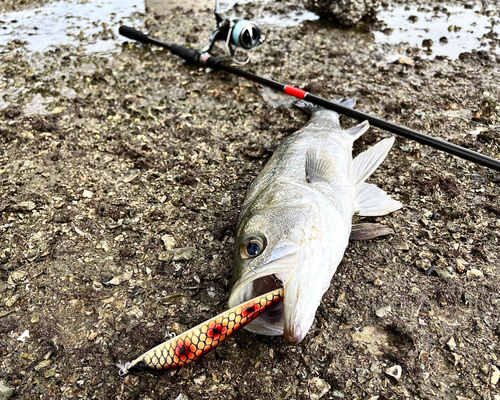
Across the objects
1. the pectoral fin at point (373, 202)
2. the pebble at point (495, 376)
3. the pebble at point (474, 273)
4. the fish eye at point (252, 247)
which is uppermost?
the fish eye at point (252, 247)

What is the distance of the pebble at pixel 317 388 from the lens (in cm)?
234

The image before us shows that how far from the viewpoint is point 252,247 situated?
244 cm

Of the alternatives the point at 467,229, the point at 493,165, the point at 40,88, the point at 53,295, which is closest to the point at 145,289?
the point at 53,295

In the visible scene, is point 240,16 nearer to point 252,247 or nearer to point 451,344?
point 252,247

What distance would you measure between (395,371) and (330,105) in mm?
2689

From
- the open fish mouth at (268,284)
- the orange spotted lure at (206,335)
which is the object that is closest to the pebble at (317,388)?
the open fish mouth at (268,284)

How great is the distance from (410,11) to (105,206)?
260 inches

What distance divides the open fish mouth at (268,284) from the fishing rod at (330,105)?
1994mm

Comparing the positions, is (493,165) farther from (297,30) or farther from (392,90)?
(297,30)

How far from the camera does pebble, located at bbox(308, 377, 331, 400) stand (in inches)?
92.0

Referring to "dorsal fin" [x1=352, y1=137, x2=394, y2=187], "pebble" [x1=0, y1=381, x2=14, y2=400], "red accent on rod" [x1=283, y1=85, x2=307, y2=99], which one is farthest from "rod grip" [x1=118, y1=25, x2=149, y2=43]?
"pebble" [x1=0, y1=381, x2=14, y2=400]

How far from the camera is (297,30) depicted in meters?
6.70

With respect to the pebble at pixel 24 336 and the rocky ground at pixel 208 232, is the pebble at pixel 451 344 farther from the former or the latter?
the pebble at pixel 24 336

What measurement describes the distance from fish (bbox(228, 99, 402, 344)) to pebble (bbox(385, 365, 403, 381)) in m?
0.64
